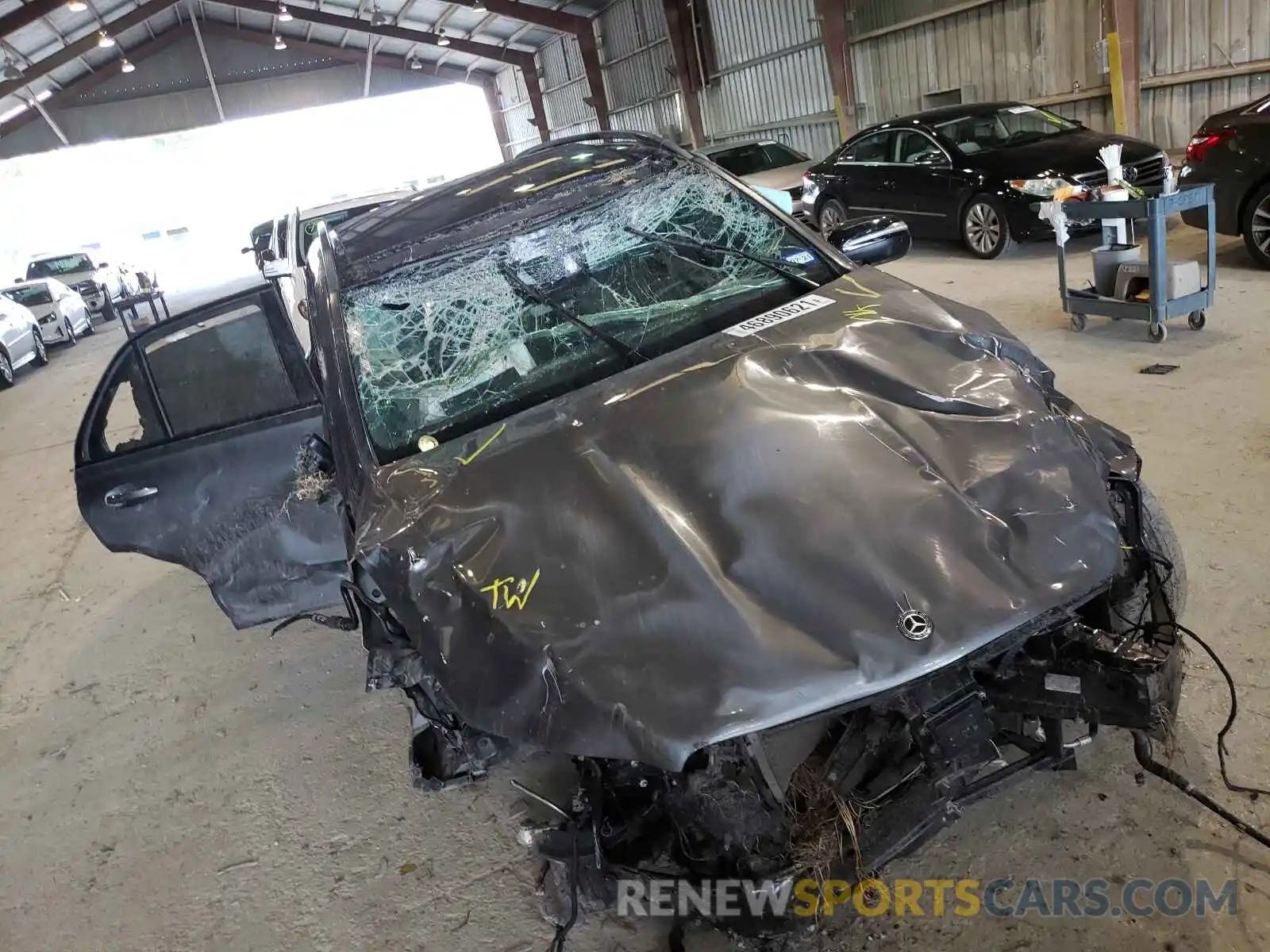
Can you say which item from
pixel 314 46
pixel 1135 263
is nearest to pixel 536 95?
pixel 314 46

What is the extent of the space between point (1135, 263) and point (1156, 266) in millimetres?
325

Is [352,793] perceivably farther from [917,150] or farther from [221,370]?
[917,150]

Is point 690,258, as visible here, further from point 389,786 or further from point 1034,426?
point 389,786

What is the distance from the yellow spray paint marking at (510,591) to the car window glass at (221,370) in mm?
2173

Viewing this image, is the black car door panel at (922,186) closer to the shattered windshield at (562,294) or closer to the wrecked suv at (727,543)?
the shattered windshield at (562,294)

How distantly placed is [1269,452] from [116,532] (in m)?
4.58

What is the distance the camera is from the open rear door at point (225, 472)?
348cm

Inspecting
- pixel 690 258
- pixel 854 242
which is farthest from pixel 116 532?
pixel 854 242

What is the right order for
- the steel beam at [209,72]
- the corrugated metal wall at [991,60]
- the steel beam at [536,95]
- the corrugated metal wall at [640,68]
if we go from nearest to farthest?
the corrugated metal wall at [991,60], the corrugated metal wall at [640,68], the steel beam at [209,72], the steel beam at [536,95]

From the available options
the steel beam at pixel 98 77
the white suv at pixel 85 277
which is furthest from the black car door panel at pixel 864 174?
the steel beam at pixel 98 77

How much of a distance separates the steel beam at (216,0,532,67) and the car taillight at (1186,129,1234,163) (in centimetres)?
2213

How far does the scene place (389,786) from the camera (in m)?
2.94

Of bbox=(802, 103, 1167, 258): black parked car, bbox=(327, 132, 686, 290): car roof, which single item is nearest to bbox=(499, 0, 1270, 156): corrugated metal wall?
bbox=(802, 103, 1167, 258): black parked car

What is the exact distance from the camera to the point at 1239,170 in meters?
6.11
